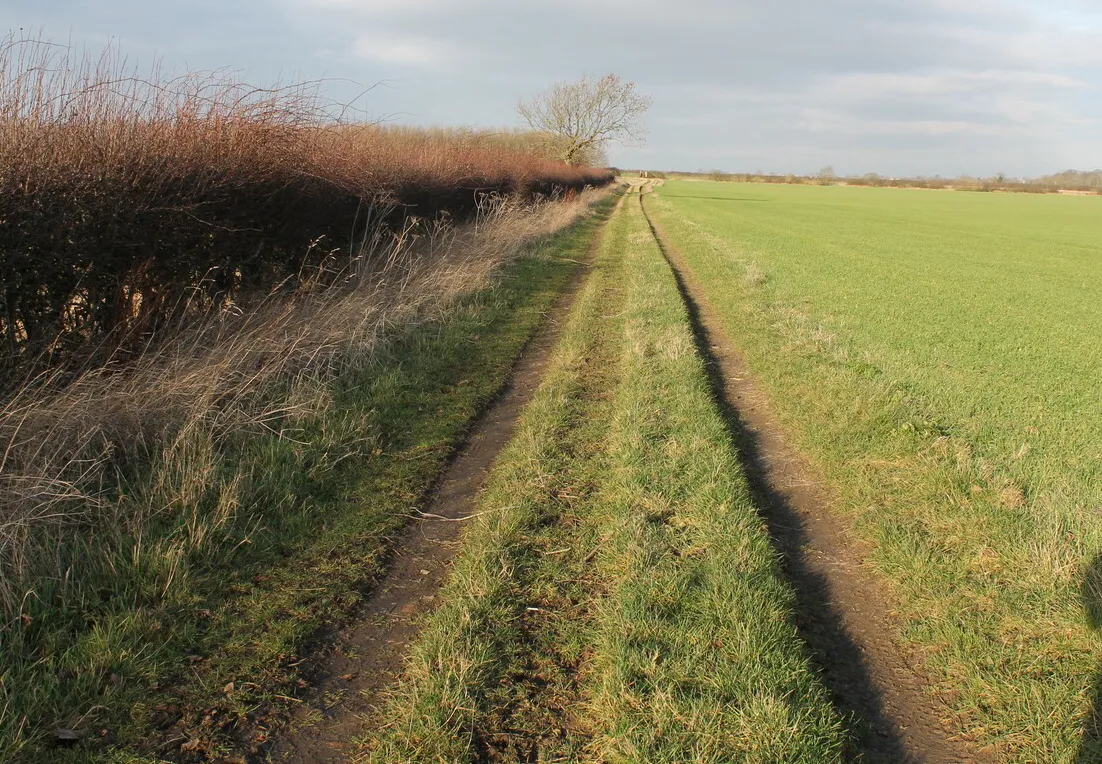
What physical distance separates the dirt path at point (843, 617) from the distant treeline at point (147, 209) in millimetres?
5056

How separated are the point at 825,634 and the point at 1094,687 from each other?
107 centimetres

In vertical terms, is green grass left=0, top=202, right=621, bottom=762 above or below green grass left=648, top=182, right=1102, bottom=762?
below

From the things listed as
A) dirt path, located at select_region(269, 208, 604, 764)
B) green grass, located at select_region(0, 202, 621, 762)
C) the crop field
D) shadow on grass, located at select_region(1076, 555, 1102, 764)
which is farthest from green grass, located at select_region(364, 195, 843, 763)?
shadow on grass, located at select_region(1076, 555, 1102, 764)

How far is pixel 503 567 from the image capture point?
12.1 feet

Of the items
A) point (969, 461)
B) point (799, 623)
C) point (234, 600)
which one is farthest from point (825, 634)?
point (234, 600)

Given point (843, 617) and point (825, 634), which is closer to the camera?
point (825, 634)

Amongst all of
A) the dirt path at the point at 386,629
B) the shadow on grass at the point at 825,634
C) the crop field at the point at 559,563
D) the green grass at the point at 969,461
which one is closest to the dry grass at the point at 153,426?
the crop field at the point at 559,563

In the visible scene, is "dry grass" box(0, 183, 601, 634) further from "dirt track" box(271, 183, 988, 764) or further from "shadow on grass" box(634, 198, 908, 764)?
"shadow on grass" box(634, 198, 908, 764)

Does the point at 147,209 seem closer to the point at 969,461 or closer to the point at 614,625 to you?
the point at 614,625

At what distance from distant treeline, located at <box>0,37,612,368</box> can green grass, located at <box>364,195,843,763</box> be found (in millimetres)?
3324

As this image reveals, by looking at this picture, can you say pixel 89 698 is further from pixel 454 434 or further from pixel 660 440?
pixel 660 440

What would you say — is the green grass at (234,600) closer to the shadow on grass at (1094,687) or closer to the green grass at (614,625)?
the green grass at (614,625)

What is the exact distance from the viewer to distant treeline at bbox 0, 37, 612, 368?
468 centimetres

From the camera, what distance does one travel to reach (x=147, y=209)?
17.6 feet
